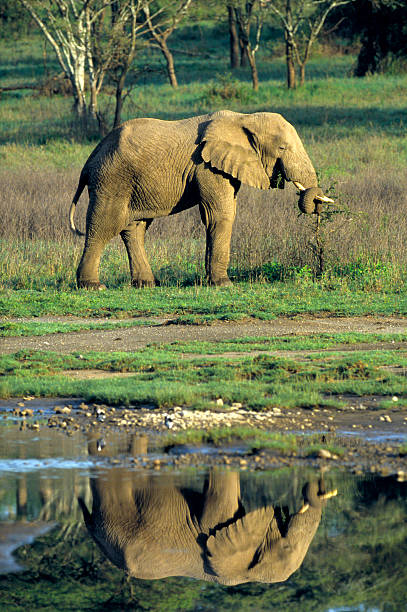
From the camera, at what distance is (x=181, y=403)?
7766mm

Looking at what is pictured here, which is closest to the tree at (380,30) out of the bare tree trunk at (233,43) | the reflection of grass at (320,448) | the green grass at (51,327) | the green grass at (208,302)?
the bare tree trunk at (233,43)

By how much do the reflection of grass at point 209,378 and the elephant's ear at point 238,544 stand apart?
2208 mm

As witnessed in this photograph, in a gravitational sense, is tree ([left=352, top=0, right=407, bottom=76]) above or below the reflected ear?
above

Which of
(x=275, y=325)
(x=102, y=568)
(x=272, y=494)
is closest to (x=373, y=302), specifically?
(x=275, y=325)

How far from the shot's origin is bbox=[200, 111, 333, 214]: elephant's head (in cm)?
1359

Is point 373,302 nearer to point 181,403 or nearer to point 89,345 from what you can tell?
point 89,345

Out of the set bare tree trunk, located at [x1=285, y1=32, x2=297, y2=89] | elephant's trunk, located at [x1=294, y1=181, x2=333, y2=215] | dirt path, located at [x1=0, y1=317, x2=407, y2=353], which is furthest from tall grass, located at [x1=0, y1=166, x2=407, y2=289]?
bare tree trunk, located at [x1=285, y1=32, x2=297, y2=89]

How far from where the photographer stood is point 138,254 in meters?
14.3

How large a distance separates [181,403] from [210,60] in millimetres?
47973

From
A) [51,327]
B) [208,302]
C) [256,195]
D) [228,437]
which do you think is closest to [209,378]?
[228,437]

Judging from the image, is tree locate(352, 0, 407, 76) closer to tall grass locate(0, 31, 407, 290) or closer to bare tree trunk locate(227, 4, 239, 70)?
tall grass locate(0, 31, 407, 290)

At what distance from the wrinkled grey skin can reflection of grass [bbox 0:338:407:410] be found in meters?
1.83

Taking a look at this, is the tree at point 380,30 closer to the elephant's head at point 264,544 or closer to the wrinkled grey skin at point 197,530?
the wrinkled grey skin at point 197,530

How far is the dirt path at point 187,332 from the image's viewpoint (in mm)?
10531
